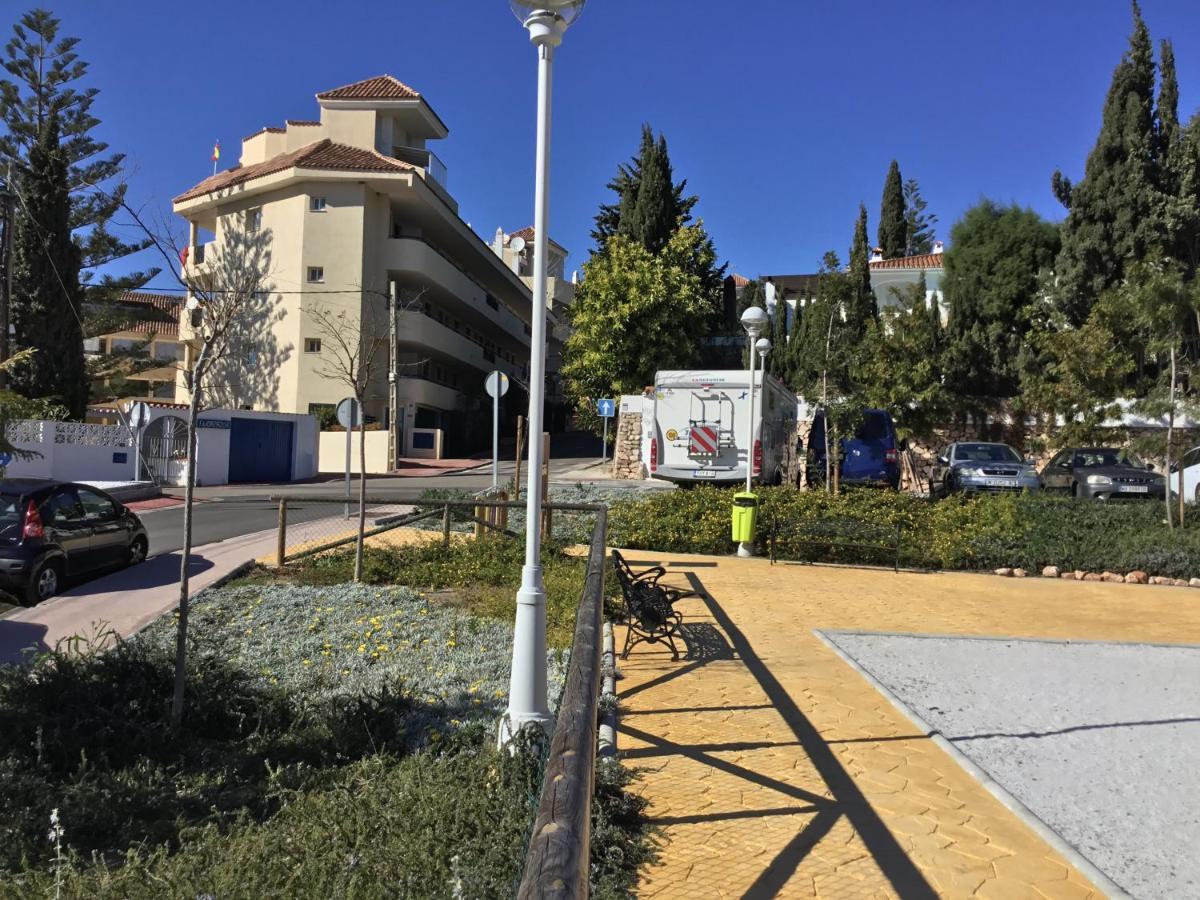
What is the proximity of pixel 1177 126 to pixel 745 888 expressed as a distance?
114 feet

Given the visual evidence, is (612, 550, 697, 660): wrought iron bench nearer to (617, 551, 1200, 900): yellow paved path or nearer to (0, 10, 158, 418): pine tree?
(617, 551, 1200, 900): yellow paved path

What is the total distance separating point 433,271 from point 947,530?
29374mm

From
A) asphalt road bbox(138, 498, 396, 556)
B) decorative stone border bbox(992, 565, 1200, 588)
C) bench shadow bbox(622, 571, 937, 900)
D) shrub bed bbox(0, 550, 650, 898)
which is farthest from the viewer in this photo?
asphalt road bbox(138, 498, 396, 556)

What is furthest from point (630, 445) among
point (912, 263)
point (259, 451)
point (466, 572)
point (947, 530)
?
point (912, 263)

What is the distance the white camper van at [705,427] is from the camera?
17922 millimetres

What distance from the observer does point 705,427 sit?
18078 mm

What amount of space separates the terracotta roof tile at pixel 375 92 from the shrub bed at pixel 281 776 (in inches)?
1439

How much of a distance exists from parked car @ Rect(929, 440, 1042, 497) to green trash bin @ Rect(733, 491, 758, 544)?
7.78m

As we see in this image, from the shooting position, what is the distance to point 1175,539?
41.4ft

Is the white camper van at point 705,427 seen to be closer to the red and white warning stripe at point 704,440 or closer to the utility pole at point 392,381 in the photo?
the red and white warning stripe at point 704,440

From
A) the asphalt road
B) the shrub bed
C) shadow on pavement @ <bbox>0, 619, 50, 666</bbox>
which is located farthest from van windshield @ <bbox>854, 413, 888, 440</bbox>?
shadow on pavement @ <bbox>0, 619, 50, 666</bbox>

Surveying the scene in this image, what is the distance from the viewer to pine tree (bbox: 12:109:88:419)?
28.6 metres

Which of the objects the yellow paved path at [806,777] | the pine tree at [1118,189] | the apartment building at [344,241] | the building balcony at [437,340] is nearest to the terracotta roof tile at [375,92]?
the apartment building at [344,241]

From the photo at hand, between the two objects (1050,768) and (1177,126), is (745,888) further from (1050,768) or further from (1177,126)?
(1177,126)
